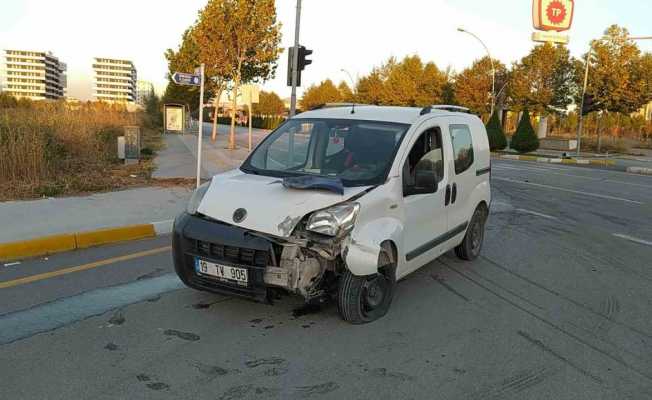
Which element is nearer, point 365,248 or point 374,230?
point 365,248

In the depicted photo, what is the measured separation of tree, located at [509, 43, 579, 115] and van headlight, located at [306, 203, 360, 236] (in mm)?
43193

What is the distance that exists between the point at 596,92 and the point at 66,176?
34322mm

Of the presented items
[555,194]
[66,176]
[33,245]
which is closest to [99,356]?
[33,245]

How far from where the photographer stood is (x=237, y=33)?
992 inches

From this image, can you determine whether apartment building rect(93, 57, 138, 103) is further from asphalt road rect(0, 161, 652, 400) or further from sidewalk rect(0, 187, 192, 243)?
asphalt road rect(0, 161, 652, 400)

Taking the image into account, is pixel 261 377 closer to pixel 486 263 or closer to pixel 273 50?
pixel 486 263

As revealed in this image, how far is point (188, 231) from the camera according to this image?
417 cm

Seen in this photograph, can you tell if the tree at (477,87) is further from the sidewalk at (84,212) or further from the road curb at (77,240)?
the road curb at (77,240)

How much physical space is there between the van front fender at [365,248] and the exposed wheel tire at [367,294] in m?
0.14

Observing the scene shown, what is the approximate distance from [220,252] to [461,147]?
307 cm

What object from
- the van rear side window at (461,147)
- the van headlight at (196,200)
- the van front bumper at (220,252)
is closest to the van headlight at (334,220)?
the van front bumper at (220,252)

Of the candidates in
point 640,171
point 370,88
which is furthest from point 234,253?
point 370,88

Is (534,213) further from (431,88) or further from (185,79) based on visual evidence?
(431,88)

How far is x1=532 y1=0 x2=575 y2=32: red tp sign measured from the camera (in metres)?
31.6
